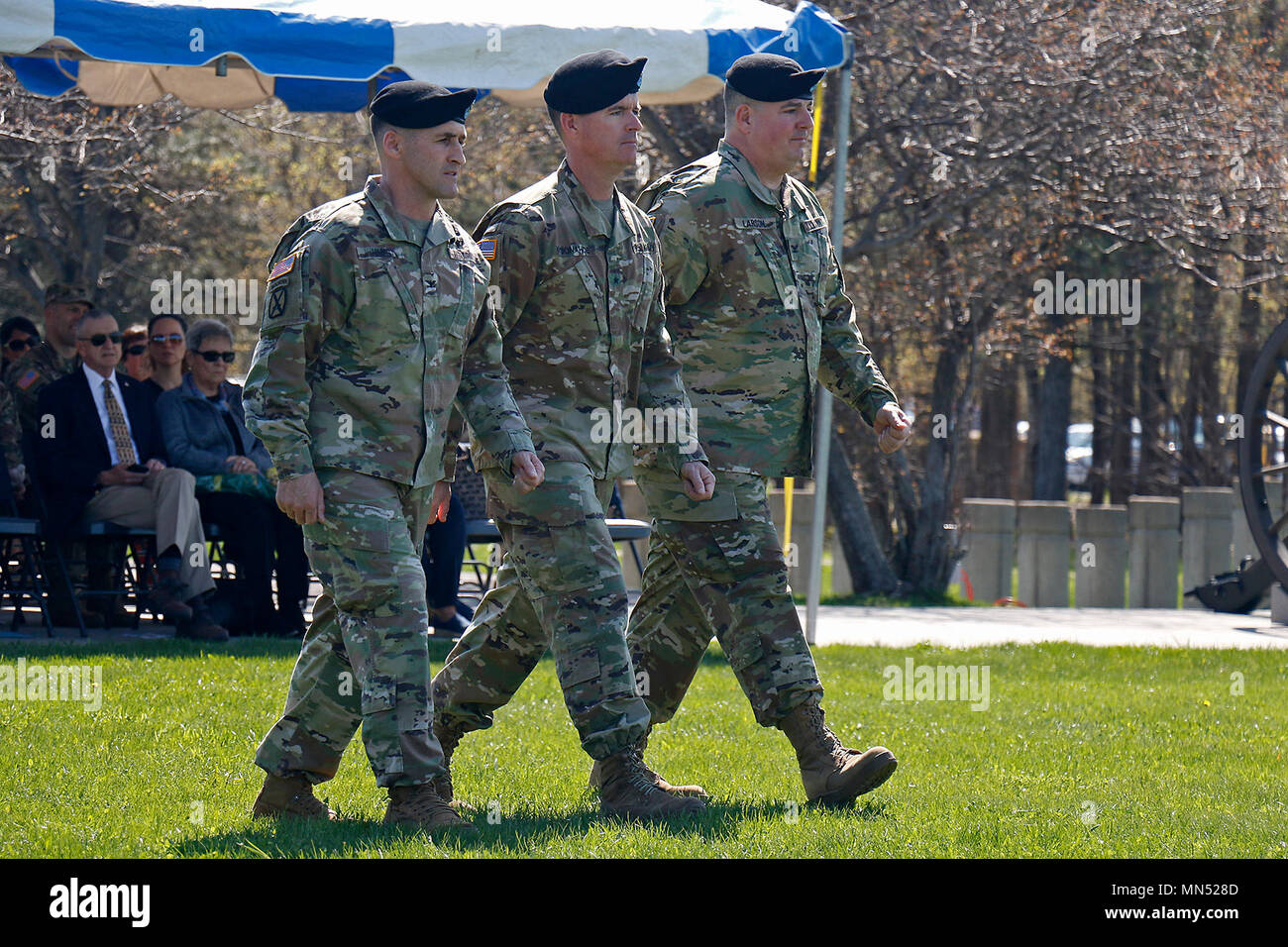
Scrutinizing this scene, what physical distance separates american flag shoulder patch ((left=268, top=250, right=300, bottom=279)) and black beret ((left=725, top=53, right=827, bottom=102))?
177 centimetres

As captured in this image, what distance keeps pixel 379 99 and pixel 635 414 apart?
1285 mm

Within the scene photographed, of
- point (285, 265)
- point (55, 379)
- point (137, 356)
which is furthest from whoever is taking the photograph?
point (137, 356)

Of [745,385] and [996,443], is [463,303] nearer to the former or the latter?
[745,385]

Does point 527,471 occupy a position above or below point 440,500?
above

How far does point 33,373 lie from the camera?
9734mm

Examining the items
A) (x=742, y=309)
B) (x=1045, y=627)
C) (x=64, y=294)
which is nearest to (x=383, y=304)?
(x=742, y=309)

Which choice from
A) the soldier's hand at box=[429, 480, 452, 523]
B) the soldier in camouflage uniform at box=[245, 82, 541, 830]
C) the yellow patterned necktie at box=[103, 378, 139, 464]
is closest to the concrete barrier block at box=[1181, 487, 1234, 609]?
the yellow patterned necktie at box=[103, 378, 139, 464]

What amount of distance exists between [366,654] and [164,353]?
5.75 metres

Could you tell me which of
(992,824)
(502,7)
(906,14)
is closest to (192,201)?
(906,14)

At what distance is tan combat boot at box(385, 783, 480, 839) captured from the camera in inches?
184

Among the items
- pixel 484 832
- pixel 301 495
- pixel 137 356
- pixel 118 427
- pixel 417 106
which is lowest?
pixel 484 832

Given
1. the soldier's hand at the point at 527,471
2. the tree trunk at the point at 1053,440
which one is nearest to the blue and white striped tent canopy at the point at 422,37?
the soldier's hand at the point at 527,471

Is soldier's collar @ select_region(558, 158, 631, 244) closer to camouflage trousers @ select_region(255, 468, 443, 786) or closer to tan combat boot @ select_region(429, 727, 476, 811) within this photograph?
camouflage trousers @ select_region(255, 468, 443, 786)

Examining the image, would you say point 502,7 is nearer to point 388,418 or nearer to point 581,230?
point 581,230
